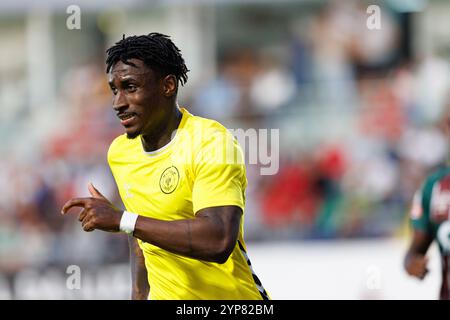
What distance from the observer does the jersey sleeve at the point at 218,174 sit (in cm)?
477

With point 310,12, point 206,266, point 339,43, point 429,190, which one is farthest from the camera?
point 310,12

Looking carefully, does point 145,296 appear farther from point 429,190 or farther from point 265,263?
point 265,263

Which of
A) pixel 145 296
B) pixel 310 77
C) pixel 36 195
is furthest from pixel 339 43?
pixel 145 296

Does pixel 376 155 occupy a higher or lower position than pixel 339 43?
lower

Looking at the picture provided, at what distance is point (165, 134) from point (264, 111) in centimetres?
819

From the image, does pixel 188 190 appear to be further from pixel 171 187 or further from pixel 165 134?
pixel 165 134

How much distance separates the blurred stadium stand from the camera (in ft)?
40.1

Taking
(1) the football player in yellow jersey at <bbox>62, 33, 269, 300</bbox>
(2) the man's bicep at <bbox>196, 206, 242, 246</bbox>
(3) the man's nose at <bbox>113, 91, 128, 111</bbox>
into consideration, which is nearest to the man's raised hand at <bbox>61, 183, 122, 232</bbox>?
(1) the football player in yellow jersey at <bbox>62, 33, 269, 300</bbox>

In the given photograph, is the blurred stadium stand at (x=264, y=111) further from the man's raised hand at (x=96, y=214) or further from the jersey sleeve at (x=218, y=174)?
the man's raised hand at (x=96, y=214)

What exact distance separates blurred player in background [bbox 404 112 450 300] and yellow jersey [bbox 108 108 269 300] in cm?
192

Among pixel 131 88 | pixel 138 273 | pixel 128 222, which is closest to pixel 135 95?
pixel 131 88

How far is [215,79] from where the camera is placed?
13867 mm
